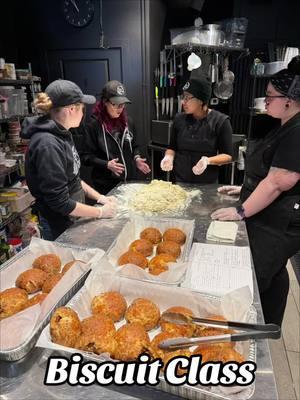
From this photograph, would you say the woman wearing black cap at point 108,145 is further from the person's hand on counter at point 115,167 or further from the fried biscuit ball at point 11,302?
the fried biscuit ball at point 11,302

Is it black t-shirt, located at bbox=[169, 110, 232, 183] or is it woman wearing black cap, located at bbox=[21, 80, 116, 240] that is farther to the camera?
black t-shirt, located at bbox=[169, 110, 232, 183]

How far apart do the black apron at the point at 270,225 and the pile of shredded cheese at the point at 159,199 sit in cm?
45

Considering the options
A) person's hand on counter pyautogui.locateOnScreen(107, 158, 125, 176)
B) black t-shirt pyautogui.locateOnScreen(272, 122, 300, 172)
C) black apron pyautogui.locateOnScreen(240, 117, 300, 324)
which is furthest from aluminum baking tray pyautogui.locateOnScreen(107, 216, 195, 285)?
person's hand on counter pyautogui.locateOnScreen(107, 158, 125, 176)

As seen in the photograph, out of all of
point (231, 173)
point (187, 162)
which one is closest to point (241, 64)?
point (231, 173)

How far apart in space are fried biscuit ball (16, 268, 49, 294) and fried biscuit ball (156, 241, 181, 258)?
1.62ft

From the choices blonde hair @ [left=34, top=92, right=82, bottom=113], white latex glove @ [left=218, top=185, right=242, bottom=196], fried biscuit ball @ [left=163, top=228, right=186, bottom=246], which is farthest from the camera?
white latex glove @ [left=218, top=185, right=242, bottom=196]

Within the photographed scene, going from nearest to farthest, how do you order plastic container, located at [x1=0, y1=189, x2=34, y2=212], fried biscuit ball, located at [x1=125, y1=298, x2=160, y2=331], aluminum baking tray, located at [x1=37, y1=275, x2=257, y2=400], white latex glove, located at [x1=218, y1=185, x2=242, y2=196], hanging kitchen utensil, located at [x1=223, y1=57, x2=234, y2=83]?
aluminum baking tray, located at [x1=37, y1=275, x2=257, y2=400], fried biscuit ball, located at [x1=125, y1=298, x2=160, y2=331], white latex glove, located at [x1=218, y1=185, x2=242, y2=196], plastic container, located at [x1=0, y1=189, x2=34, y2=212], hanging kitchen utensil, located at [x1=223, y1=57, x2=234, y2=83]

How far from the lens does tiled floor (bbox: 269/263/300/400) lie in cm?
174

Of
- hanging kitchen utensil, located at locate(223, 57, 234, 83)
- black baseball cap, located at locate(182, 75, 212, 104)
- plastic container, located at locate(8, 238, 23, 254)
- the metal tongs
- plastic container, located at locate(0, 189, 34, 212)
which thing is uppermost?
hanging kitchen utensil, located at locate(223, 57, 234, 83)

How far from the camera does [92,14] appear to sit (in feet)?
11.1

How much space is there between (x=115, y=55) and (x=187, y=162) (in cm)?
186

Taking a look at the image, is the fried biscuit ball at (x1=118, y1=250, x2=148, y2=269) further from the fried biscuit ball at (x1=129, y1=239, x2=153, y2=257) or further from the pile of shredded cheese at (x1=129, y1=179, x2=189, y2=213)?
the pile of shredded cheese at (x1=129, y1=179, x2=189, y2=213)

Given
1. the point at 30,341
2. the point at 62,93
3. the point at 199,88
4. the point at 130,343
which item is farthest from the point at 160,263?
the point at 199,88

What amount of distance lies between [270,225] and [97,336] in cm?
110
